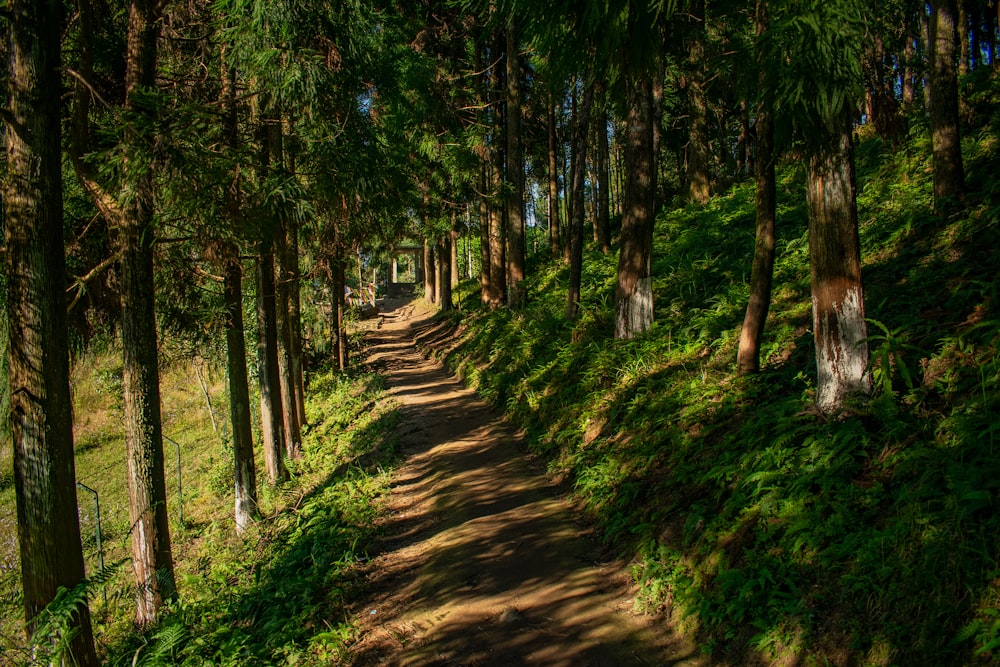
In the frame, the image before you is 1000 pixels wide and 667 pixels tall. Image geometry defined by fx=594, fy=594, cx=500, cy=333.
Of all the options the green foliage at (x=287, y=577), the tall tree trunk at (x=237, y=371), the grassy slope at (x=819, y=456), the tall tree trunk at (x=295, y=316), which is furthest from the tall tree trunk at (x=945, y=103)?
the tall tree trunk at (x=295, y=316)

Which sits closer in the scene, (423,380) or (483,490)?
(483,490)

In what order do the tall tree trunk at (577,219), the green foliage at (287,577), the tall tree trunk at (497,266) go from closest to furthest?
the green foliage at (287,577)
the tall tree trunk at (577,219)
the tall tree trunk at (497,266)

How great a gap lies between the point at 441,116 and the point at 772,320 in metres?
14.6

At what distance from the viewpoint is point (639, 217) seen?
30.4ft

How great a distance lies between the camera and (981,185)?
7.59m

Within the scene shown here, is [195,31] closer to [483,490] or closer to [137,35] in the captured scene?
[137,35]

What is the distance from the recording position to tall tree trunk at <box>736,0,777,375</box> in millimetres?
6008

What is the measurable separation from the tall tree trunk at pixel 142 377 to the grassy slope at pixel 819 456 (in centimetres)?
512

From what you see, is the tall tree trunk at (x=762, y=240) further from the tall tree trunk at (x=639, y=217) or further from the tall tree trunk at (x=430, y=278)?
the tall tree trunk at (x=430, y=278)

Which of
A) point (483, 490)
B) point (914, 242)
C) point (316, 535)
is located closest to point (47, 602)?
point (316, 535)

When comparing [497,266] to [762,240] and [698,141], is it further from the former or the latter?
[762,240]

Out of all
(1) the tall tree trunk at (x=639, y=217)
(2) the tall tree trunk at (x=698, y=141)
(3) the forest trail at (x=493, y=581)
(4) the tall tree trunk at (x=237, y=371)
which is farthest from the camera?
(2) the tall tree trunk at (x=698, y=141)

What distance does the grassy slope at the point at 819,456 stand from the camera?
137 inches

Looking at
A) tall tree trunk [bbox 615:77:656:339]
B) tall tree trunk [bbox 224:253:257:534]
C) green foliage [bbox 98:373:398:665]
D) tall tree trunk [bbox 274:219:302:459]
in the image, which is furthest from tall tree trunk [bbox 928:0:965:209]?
tall tree trunk [bbox 274:219:302:459]
